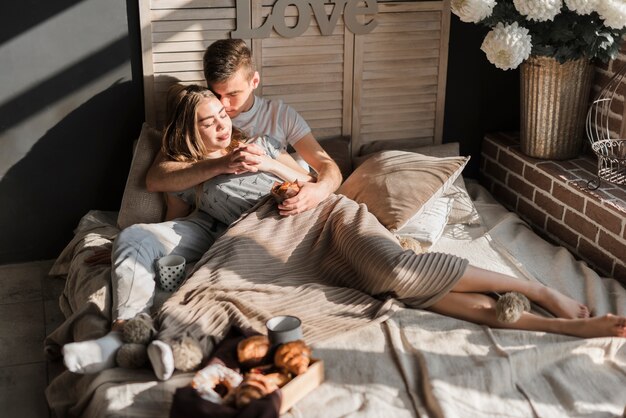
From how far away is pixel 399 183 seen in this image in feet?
9.97

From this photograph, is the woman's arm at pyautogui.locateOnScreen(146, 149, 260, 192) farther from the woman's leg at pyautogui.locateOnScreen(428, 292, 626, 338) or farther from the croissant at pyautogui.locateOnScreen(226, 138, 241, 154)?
the woman's leg at pyautogui.locateOnScreen(428, 292, 626, 338)

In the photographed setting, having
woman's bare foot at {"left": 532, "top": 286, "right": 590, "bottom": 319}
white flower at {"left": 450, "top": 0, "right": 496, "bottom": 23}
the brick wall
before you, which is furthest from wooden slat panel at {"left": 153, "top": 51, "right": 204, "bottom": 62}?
woman's bare foot at {"left": 532, "top": 286, "right": 590, "bottom": 319}

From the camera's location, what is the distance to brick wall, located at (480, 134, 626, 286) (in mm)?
2869

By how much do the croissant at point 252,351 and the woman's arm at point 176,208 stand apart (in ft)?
3.16

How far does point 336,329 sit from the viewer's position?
2346 millimetres

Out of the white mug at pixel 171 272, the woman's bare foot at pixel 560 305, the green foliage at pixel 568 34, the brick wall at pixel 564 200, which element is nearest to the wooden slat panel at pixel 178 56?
the white mug at pixel 171 272

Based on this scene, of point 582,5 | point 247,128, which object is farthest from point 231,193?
point 582,5

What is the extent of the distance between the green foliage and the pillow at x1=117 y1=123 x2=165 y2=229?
1.36m

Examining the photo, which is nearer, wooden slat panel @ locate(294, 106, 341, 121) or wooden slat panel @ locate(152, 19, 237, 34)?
wooden slat panel @ locate(152, 19, 237, 34)

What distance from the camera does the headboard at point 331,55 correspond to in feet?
10.3

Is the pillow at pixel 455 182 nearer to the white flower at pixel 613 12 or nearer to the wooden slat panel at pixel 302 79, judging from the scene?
the wooden slat panel at pixel 302 79

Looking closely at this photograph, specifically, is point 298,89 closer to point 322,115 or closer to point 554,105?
point 322,115

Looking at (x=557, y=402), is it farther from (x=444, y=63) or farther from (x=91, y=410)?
(x=444, y=63)

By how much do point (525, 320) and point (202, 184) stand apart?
122cm
